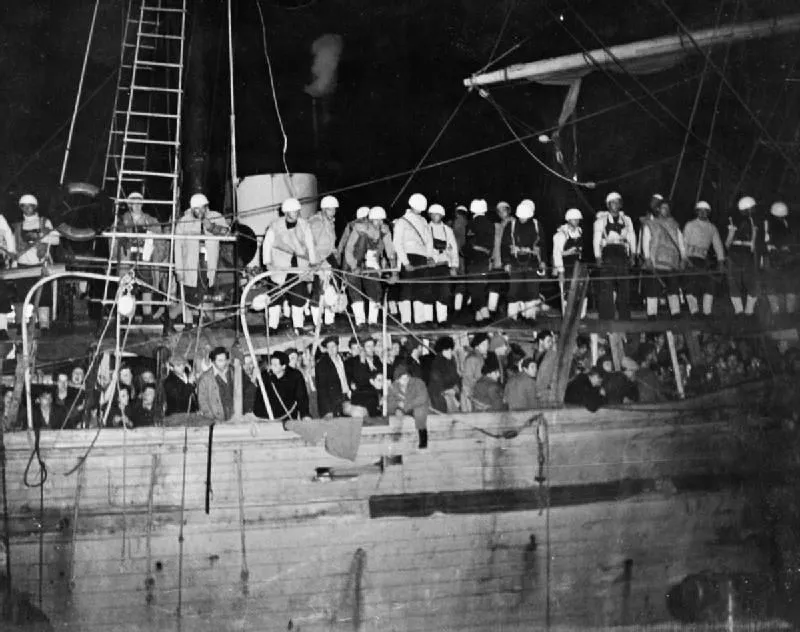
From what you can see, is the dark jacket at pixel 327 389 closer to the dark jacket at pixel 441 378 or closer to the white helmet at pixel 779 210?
the dark jacket at pixel 441 378

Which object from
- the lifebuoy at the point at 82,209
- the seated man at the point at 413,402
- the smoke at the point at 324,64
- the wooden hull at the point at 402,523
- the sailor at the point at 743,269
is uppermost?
the smoke at the point at 324,64

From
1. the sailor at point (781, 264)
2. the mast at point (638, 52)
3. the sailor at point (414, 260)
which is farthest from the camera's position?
the mast at point (638, 52)

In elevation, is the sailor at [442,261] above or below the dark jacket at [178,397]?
above

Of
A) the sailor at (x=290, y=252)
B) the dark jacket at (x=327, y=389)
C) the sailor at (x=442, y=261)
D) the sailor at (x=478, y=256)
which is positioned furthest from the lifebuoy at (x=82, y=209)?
the sailor at (x=478, y=256)

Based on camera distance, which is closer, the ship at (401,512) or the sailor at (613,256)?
the ship at (401,512)

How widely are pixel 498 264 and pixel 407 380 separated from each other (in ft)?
6.34

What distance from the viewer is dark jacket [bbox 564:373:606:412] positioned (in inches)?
508

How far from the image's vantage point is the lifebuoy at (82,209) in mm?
12625

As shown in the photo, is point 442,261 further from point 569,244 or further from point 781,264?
point 781,264

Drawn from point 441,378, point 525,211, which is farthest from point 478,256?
point 441,378

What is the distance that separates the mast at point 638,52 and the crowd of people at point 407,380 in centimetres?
345

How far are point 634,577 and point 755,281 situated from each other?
3716 millimetres

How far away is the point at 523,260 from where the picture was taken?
13305 mm

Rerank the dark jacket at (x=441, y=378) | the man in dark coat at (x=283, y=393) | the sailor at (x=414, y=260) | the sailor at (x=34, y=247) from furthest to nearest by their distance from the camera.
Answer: the sailor at (x=414, y=260)
the dark jacket at (x=441, y=378)
the sailor at (x=34, y=247)
the man in dark coat at (x=283, y=393)
